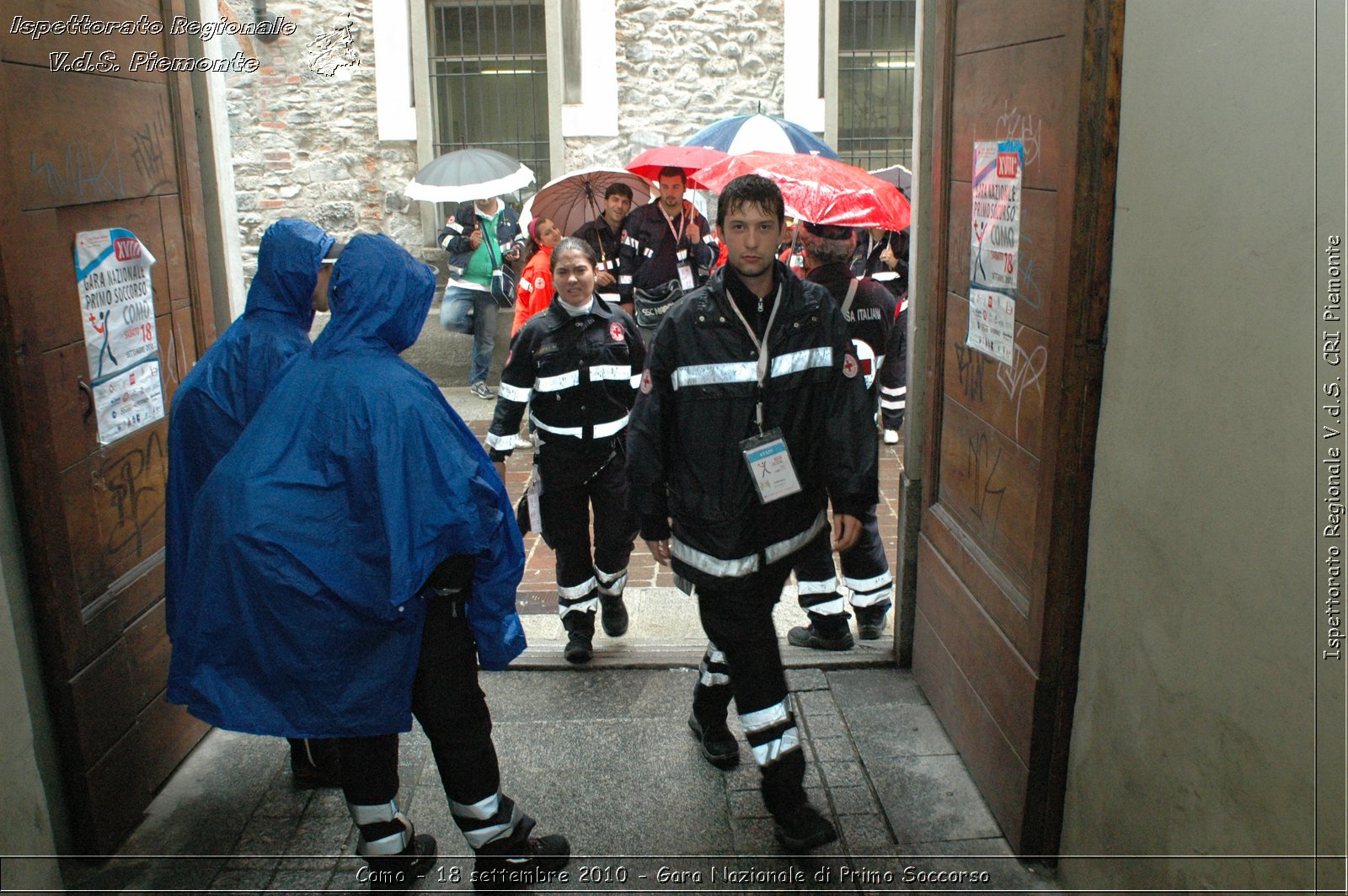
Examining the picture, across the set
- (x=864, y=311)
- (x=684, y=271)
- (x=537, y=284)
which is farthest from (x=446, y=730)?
(x=684, y=271)

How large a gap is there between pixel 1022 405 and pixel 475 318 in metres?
8.20

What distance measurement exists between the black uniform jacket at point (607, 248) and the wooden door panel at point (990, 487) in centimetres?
476

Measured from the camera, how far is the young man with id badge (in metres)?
3.68

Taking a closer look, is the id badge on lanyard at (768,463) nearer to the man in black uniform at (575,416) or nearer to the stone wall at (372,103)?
the man in black uniform at (575,416)

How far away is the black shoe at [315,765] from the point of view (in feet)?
13.6

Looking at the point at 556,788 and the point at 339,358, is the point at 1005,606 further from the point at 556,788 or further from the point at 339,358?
the point at 339,358

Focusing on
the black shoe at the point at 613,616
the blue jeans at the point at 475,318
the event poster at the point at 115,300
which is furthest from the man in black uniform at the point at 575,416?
the blue jeans at the point at 475,318

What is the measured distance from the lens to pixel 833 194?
5.43 meters

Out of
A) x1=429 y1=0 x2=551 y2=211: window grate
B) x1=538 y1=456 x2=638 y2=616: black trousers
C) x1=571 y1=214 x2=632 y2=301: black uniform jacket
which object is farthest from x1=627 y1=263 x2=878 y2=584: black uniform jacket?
x1=429 y1=0 x2=551 y2=211: window grate

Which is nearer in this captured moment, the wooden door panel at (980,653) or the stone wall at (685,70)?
the wooden door panel at (980,653)

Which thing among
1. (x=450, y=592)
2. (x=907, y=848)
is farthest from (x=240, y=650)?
(x=907, y=848)

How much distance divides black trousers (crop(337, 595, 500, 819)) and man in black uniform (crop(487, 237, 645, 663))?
66.8 inches

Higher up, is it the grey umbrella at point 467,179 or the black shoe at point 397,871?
the grey umbrella at point 467,179

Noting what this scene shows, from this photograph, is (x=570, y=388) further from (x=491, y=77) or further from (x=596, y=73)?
(x=491, y=77)
